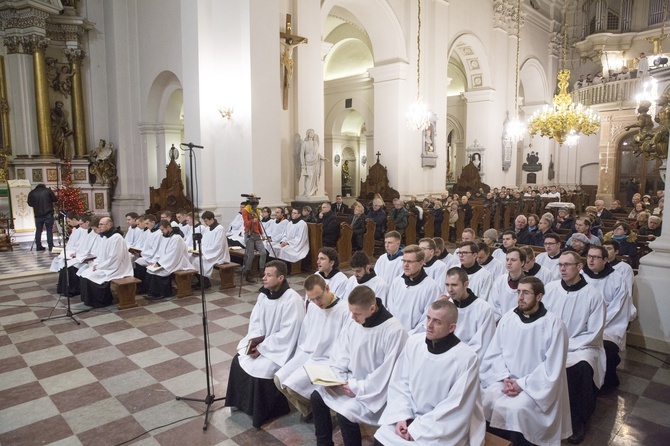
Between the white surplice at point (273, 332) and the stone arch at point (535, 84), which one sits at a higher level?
the stone arch at point (535, 84)

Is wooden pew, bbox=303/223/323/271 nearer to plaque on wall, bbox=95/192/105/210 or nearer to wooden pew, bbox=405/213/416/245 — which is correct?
wooden pew, bbox=405/213/416/245

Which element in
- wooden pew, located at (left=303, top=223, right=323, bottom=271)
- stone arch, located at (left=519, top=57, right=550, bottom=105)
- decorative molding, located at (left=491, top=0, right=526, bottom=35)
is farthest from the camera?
stone arch, located at (left=519, top=57, right=550, bottom=105)

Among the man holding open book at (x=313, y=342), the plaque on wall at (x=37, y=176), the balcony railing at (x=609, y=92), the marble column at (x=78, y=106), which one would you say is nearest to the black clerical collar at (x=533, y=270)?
the man holding open book at (x=313, y=342)

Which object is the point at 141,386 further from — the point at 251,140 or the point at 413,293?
the point at 251,140

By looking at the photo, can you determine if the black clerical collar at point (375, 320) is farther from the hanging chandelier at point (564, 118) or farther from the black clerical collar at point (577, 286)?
the hanging chandelier at point (564, 118)

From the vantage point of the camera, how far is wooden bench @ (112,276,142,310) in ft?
23.9

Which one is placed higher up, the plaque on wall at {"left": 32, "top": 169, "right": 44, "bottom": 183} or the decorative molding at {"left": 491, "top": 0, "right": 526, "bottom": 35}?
the decorative molding at {"left": 491, "top": 0, "right": 526, "bottom": 35}

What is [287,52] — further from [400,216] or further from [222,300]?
[222,300]

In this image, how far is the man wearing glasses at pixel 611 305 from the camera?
4.57 meters

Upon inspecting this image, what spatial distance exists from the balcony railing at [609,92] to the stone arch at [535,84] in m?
2.14

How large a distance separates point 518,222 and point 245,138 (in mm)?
6755

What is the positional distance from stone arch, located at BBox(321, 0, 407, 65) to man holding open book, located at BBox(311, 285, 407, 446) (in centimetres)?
1385

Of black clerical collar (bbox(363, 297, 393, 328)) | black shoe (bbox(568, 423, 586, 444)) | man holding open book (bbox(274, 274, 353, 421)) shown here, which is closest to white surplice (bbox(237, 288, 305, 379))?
man holding open book (bbox(274, 274, 353, 421))

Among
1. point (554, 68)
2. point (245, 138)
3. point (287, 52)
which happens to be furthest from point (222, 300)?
point (554, 68)
